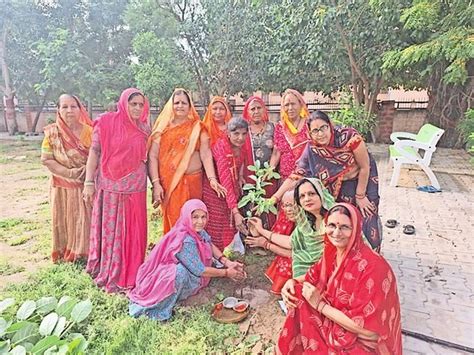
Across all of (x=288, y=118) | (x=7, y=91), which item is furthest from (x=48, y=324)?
(x=7, y=91)

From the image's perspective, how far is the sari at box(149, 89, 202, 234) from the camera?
3154 mm

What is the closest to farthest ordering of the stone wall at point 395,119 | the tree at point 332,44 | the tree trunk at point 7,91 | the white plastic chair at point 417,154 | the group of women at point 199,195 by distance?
the group of women at point 199,195 < the white plastic chair at point 417,154 < the tree at point 332,44 < the stone wall at point 395,119 < the tree trunk at point 7,91

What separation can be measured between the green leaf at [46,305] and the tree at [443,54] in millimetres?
6609

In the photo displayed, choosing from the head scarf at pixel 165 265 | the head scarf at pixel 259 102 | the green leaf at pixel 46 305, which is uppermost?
the head scarf at pixel 259 102

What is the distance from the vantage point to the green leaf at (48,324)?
2.30m

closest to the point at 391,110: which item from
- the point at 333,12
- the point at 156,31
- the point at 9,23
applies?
the point at 333,12

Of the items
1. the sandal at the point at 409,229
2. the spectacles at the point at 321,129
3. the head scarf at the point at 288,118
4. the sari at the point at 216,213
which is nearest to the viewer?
the spectacles at the point at 321,129

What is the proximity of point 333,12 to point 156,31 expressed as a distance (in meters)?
6.03

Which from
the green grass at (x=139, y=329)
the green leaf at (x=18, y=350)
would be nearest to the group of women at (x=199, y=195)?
the green grass at (x=139, y=329)

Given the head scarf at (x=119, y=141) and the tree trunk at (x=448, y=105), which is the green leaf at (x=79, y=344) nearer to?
the head scarf at (x=119, y=141)

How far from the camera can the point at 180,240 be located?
2.66 m

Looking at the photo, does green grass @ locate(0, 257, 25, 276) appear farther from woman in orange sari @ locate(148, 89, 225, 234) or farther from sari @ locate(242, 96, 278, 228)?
sari @ locate(242, 96, 278, 228)

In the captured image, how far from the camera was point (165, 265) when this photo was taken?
2.66 m

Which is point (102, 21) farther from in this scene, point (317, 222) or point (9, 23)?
point (317, 222)
